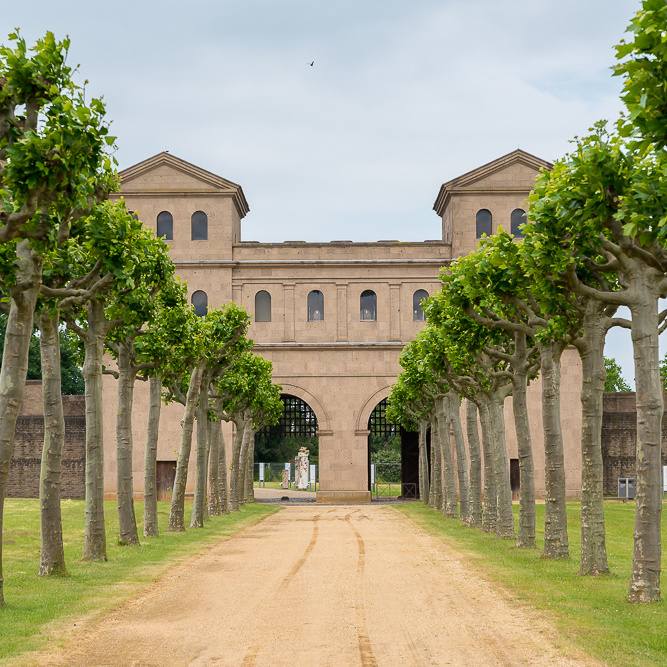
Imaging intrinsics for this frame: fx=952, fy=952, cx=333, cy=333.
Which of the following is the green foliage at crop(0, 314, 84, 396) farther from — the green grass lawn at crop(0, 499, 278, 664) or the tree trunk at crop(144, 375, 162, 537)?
the tree trunk at crop(144, 375, 162, 537)

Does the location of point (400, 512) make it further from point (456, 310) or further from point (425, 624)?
point (425, 624)

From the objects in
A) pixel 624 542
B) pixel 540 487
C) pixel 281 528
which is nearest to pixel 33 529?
pixel 281 528

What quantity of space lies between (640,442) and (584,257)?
3333 mm

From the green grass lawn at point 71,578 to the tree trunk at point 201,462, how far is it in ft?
1.87

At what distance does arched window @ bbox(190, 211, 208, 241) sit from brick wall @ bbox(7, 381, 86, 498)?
1293cm

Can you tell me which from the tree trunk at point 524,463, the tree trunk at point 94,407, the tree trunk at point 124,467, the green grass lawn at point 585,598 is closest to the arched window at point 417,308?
the green grass lawn at point 585,598

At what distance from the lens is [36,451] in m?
60.5

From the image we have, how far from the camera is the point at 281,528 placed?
3400cm

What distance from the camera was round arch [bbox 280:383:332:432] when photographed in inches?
2356

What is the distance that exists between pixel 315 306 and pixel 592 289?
45.4m

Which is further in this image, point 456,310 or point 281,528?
point 281,528

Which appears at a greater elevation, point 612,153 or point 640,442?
point 612,153

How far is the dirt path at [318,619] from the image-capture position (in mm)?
10961

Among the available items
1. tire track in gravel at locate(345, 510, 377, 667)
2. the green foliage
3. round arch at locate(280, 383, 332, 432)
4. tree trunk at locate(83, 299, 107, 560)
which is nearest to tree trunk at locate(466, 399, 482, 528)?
tire track in gravel at locate(345, 510, 377, 667)
